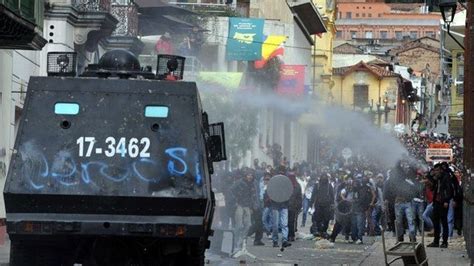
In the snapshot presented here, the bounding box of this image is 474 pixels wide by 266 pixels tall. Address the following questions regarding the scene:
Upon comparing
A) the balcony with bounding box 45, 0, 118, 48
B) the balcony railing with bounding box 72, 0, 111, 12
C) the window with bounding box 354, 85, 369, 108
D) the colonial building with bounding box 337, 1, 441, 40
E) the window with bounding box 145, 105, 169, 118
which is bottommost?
the window with bounding box 145, 105, 169, 118

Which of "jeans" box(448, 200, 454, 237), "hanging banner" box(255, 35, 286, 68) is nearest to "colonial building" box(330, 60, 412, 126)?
"hanging banner" box(255, 35, 286, 68)

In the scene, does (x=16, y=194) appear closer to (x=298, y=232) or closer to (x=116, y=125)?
(x=116, y=125)

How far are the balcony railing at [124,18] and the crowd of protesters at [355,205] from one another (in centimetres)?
467

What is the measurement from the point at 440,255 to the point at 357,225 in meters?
5.59

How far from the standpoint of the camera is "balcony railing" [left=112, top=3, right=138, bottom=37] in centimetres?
3400

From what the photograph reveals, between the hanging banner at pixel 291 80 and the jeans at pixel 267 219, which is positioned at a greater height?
the hanging banner at pixel 291 80

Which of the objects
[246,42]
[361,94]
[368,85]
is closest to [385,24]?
[368,85]

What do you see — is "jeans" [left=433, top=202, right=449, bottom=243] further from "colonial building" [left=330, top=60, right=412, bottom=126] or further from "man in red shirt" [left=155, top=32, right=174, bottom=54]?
"colonial building" [left=330, top=60, right=412, bottom=126]

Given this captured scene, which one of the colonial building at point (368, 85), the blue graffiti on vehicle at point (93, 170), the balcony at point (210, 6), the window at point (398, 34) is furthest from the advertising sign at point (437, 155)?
the window at point (398, 34)

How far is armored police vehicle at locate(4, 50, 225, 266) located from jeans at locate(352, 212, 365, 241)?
48.8 ft

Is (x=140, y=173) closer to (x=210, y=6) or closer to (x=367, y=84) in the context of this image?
(x=210, y=6)

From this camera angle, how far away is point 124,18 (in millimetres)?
34375

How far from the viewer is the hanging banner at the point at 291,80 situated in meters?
50.1

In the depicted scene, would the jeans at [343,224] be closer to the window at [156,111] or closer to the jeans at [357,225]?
the jeans at [357,225]
